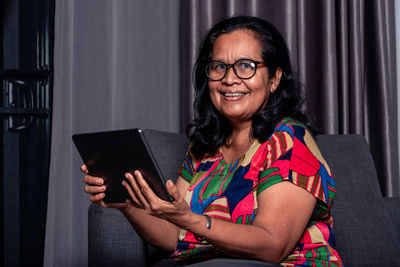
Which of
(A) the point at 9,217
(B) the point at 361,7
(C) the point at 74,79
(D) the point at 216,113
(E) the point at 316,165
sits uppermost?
(B) the point at 361,7

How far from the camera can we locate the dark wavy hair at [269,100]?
1.34m

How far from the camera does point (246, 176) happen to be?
126cm

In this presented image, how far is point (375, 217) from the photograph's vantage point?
1.66 m

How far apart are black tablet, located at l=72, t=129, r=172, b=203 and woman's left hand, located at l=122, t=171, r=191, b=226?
0.04 ft

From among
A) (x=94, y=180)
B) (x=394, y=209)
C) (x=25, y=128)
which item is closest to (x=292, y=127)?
(x=94, y=180)

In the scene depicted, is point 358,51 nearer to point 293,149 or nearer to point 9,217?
point 293,149

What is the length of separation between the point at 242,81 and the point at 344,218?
25.7 inches

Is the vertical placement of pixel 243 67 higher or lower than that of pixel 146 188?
higher

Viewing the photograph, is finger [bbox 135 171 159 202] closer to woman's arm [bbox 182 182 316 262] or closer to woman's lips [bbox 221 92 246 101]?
woman's arm [bbox 182 182 316 262]

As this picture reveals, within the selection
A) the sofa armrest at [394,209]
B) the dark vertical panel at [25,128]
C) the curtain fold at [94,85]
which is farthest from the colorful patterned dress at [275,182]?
the dark vertical panel at [25,128]

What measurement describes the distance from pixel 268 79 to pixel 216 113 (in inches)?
10.5

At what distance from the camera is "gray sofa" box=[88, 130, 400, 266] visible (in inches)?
54.9

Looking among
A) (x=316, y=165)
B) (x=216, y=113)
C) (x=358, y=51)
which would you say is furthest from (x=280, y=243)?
(x=358, y=51)

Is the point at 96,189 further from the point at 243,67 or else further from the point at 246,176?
the point at 243,67
